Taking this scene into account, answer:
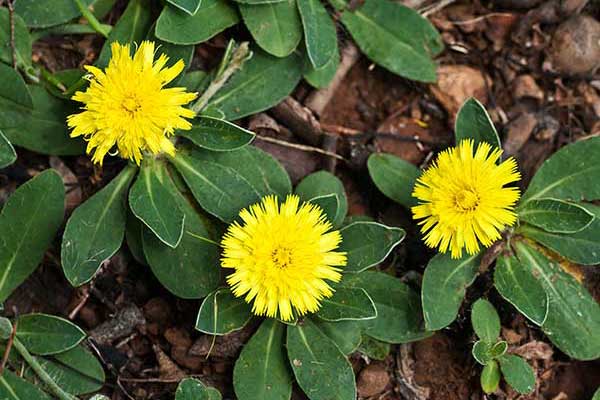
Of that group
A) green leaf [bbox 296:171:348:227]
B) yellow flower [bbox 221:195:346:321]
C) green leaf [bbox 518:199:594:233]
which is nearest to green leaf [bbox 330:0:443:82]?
green leaf [bbox 296:171:348:227]

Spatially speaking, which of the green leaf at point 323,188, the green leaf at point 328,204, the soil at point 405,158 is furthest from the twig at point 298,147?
the green leaf at point 328,204

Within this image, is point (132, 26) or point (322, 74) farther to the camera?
point (322, 74)

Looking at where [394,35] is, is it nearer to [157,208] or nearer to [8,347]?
[157,208]

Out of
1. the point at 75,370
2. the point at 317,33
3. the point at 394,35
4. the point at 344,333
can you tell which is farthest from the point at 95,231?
the point at 394,35

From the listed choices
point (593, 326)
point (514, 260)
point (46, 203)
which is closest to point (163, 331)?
point (46, 203)

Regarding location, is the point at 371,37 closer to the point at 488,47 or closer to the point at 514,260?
the point at 488,47

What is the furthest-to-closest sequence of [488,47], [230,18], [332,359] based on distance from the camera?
Answer: [488,47] → [230,18] → [332,359]
